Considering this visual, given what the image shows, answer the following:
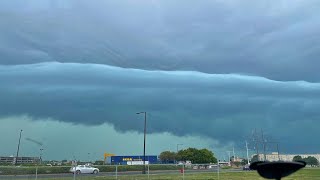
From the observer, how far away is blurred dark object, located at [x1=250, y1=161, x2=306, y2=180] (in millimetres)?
4746

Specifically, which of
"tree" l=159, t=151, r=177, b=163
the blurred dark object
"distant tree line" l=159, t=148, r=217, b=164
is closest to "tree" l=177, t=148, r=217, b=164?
"distant tree line" l=159, t=148, r=217, b=164

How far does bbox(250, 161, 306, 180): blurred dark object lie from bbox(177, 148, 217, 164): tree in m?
144

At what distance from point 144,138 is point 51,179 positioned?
3881 centimetres

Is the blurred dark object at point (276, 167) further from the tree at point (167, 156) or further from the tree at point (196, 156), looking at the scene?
the tree at point (167, 156)

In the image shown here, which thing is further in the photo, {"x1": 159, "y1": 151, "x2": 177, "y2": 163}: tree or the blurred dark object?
{"x1": 159, "y1": 151, "x2": 177, "y2": 163}: tree

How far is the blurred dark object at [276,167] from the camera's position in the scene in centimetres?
475

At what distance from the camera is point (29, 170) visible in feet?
111

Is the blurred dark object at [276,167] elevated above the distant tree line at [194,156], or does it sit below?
below

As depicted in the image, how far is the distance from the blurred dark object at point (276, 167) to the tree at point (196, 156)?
14355 cm

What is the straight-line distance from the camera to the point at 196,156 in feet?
488

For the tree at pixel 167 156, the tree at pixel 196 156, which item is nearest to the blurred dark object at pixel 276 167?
the tree at pixel 196 156

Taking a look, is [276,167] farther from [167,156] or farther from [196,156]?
[167,156]

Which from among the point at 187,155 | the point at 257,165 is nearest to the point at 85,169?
the point at 257,165

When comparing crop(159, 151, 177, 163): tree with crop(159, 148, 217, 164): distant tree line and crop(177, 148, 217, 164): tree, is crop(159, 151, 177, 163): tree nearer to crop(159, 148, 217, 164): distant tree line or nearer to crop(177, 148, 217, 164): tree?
crop(159, 148, 217, 164): distant tree line
